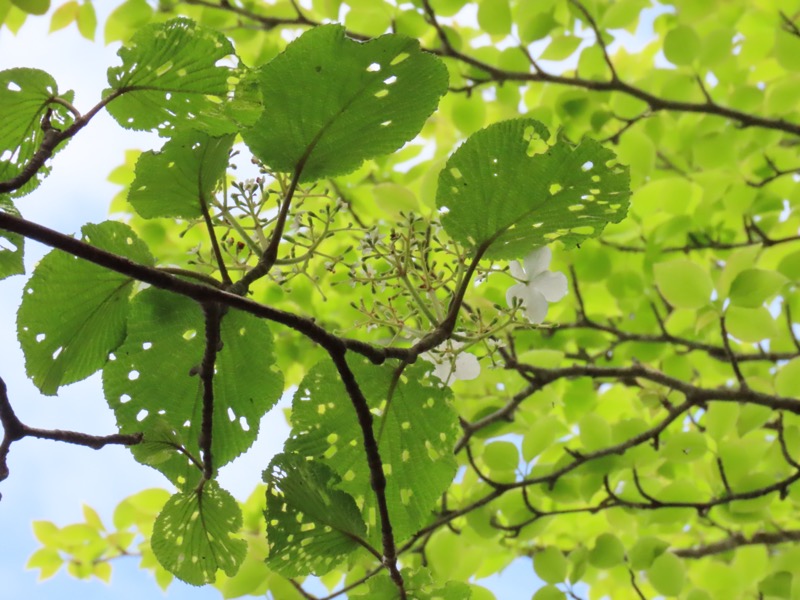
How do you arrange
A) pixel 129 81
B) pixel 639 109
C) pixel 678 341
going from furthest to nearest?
pixel 639 109, pixel 678 341, pixel 129 81

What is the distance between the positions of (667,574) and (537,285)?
0.60 m

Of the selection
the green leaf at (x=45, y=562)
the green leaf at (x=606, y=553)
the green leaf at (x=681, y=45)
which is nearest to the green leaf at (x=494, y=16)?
the green leaf at (x=681, y=45)

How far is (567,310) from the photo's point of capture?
1.23 metres

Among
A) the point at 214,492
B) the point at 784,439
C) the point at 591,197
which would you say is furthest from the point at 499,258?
the point at 784,439

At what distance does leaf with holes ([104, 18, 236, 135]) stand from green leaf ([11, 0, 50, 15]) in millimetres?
785

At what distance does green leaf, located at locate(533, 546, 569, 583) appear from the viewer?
93 centimetres

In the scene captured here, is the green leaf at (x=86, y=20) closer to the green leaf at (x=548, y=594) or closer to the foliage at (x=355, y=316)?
the foliage at (x=355, y=316)

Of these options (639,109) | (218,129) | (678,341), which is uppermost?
(639,109)

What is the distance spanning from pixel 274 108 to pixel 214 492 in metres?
0.19

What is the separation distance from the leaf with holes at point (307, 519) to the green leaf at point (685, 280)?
0.57 meters

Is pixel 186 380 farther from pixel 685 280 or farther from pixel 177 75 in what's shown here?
pixel 685 280

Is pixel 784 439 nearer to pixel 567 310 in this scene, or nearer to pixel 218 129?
pixel 567 310

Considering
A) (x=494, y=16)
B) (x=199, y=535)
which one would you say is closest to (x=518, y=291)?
(x=199, y=535)

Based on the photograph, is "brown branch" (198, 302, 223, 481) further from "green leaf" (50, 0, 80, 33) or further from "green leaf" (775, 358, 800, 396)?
"green leaf" (50, 0, 80, 33)
